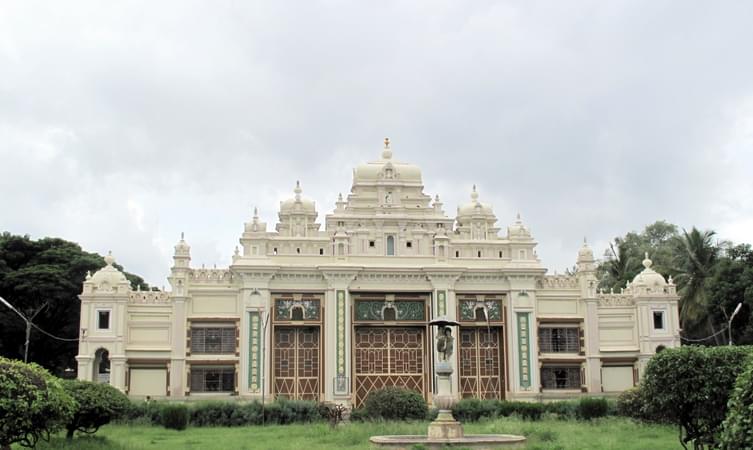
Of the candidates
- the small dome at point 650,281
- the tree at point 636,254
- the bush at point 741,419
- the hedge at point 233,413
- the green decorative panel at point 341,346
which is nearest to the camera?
the bush at point 741,419

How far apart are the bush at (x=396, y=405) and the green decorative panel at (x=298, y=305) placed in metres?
7.58

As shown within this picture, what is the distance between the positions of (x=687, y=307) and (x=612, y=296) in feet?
24.8

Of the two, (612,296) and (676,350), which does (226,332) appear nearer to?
(612,296)

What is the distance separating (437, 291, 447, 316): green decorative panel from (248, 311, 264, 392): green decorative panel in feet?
29.3

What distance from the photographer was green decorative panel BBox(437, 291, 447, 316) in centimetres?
→ 4328

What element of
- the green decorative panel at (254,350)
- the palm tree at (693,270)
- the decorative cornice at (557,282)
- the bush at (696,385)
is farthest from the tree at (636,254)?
the bush at (696,385)

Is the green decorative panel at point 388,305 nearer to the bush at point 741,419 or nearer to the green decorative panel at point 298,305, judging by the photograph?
the green decorative panel at point 298,305

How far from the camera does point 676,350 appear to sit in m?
20.3

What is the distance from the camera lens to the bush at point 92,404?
85.1 feet

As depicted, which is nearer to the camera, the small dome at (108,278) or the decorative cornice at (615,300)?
the small dome at (108,278)

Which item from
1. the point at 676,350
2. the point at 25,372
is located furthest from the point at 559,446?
the point at 25,372

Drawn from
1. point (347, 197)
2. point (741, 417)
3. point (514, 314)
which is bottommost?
point (741, 417)

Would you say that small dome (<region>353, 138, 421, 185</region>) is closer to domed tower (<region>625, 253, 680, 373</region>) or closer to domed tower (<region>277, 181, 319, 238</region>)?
domed tower (<region>277, 181, 319, 238</region>)

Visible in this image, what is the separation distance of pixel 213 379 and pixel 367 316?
324 inches
